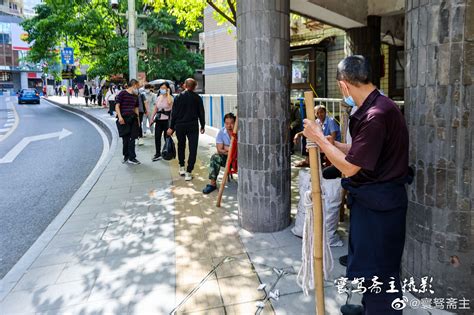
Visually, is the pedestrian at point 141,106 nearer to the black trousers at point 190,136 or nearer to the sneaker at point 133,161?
the sneaker at point 133,161

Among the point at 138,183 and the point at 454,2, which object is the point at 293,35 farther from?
the point at 454,2

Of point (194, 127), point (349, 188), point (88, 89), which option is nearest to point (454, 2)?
point (349, 188)

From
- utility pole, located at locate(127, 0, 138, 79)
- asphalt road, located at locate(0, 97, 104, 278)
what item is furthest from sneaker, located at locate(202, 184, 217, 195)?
utility pole, located at locate(127, 0, 138, 79)

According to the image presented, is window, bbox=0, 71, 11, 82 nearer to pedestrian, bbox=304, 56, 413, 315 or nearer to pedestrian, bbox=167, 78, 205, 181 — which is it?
pedestrian, bbox=167, 78, 205, 181

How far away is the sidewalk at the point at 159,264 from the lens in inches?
128

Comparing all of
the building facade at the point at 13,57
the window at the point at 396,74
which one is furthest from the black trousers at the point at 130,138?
the building facade at the point at 13,57

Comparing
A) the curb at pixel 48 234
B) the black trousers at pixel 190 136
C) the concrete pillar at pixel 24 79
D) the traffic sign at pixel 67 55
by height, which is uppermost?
the concrete pillar at pixel 24 79

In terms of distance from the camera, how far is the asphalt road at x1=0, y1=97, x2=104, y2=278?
520cm

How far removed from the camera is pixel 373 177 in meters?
2.36

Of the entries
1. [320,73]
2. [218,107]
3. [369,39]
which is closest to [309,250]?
[369,39]

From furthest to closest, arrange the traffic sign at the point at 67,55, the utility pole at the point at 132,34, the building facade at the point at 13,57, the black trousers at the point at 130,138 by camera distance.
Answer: the building facade at the point at 13,57
the traffic sign at the point at 67,55
the utility pole at the point at 132,34
the black trousers at the point at 130,138

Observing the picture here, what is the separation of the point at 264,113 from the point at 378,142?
2414 mm

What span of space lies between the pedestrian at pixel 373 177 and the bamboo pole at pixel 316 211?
0.09 meters

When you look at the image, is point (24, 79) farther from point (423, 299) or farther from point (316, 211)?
point (423, 299)
